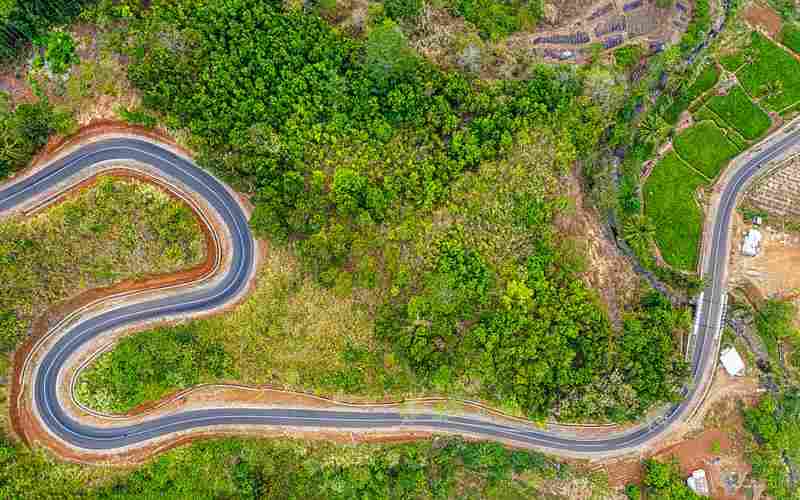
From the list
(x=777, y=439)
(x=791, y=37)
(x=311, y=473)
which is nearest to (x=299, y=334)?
(x=311, y=473)

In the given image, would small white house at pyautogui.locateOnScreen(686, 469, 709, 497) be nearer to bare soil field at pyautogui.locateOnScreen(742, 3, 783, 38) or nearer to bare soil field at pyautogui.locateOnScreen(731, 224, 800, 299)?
bare soil field at pyautogui.locateOnScreen(731, 224, 800, 299)

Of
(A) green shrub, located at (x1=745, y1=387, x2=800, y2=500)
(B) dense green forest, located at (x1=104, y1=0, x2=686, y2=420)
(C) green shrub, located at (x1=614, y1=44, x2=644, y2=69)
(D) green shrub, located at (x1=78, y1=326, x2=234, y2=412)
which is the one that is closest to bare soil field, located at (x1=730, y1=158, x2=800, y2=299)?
(A) green shrub, located at (x1=745, y1=387, x2=800, y2=500)

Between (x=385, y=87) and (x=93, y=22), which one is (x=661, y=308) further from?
(x=93, y=22)

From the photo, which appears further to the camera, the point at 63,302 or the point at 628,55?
the point at 628,55

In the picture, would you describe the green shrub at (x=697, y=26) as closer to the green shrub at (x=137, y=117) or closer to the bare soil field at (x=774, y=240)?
the bare soil field at (x=774, y=240)

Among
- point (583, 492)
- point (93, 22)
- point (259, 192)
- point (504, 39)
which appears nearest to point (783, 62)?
point (504, 39)

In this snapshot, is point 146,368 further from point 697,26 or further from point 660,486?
point 697,26
